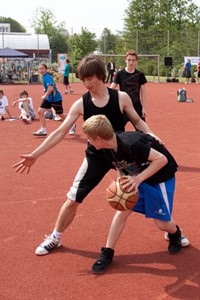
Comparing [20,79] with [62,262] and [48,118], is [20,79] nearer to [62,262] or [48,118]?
[48,118]

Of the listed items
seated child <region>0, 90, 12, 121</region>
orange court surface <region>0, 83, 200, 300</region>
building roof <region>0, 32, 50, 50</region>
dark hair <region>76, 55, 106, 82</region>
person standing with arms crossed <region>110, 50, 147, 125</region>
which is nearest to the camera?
orange court surface <region>0, 83, 200, 300</region>

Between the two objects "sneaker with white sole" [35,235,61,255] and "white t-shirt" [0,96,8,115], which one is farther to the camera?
"white t-shirt" [0,96,8,115]

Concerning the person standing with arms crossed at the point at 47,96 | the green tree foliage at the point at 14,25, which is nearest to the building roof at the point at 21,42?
the person standing with arms crossed at the point at 47,96

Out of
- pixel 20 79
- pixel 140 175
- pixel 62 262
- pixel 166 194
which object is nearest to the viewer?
pixel 140 175

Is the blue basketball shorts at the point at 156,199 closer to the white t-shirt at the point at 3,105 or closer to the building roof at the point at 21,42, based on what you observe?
the white t-shirt at the point at 3,105

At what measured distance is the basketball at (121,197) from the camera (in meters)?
3.53

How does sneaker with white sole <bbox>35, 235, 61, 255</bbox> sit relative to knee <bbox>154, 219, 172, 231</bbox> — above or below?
below

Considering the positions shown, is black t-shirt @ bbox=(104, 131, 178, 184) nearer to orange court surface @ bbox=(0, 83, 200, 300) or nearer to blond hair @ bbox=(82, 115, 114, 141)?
blond hair @ bbox=(82, 115, 114, 141)

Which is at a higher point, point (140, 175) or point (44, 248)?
point (140, 175)

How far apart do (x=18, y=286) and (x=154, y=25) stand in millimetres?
62931

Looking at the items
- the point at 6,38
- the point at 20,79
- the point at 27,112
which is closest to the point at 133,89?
the point at 27,112

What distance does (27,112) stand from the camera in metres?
13.6

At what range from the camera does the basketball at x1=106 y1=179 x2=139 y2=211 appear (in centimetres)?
353

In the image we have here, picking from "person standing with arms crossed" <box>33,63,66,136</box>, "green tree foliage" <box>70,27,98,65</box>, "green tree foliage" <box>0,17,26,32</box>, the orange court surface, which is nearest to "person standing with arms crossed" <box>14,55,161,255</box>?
the orange court surface
